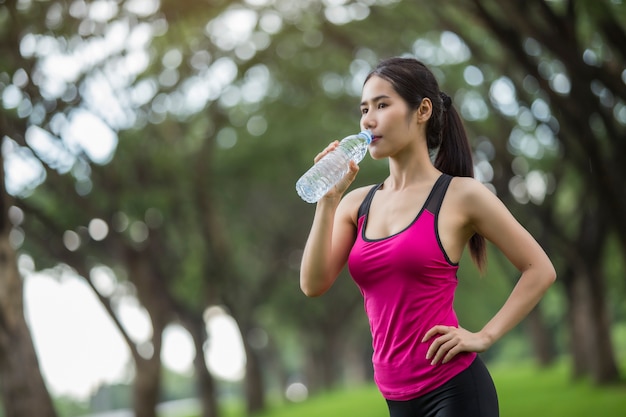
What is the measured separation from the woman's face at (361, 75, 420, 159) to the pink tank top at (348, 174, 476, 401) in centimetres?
26

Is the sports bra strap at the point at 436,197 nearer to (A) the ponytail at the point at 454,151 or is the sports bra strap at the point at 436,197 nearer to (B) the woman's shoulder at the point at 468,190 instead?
(B) the woman's shoulder at the point at 468,190

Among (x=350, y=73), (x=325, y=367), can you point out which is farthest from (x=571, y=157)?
(x=325, y=367)

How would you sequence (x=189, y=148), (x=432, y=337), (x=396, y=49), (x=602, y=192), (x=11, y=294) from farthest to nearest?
A: (x=189, y=148)
(x=396, y=49)
(x=602, y=192)
(x=11, y=294)
(x=432, y=337)

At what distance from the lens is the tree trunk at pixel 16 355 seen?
12.2 meters

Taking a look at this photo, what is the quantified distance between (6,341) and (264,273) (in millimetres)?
21208

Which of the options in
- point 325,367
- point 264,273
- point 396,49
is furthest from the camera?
point 325,367

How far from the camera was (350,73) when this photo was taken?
2147 cm

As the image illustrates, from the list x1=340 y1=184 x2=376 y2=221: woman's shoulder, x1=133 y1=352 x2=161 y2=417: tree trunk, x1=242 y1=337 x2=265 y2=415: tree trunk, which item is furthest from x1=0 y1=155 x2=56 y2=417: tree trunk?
x1=242 y1=337 x2=265 y2=415: tree trunk

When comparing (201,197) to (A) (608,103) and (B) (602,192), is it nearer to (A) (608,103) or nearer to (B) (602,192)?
(A) (608,103)

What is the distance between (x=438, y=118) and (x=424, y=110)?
3.6 inches

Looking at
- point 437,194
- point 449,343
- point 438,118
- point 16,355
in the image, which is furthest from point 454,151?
point 16,355

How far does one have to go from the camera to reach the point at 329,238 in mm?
3213

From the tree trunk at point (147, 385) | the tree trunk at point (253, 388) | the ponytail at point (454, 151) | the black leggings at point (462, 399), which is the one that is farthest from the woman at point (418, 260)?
the tree trunk at point (253, 388)

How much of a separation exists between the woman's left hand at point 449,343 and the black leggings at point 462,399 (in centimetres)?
9
